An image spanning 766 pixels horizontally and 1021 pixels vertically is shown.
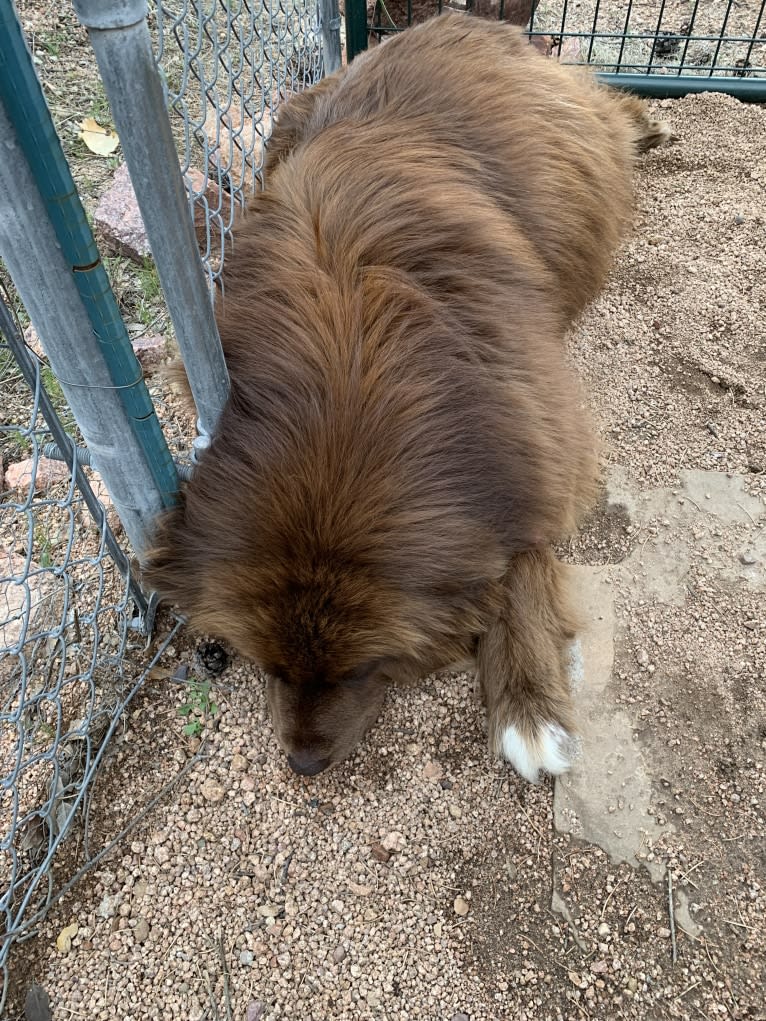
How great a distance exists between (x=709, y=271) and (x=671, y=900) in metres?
3.32

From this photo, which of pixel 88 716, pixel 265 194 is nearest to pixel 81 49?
pixel 265 194

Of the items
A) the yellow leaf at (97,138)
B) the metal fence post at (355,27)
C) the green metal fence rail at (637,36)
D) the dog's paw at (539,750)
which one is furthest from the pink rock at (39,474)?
the green metal fence rail at (637,36)

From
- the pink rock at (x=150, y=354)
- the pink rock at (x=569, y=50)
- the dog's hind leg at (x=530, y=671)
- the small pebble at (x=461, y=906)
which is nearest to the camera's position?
the small pebble at (x=461, y=906)

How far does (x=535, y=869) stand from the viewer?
2381 millimetres

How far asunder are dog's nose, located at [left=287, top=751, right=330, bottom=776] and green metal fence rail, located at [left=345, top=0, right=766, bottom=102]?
4.71 meters

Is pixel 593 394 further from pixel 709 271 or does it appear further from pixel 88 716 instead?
pixel 88 716

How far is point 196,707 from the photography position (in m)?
2.74

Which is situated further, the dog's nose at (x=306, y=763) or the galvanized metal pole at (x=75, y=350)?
the dog's nose at (x=306, y=763)

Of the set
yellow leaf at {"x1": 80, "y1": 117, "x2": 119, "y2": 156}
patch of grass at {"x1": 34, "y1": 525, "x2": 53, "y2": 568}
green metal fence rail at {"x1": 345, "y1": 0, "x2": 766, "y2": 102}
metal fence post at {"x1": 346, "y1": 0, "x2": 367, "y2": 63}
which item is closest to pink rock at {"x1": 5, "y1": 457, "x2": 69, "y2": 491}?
patch of grass at {"x1": 34, "y1": 525, "x2": 53, "y2": 568}

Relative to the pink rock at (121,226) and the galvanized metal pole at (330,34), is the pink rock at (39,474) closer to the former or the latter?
the pink rock at (121,226)

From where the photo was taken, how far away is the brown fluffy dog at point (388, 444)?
2.14 meters

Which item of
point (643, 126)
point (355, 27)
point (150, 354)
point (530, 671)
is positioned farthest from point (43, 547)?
point (643, 126)

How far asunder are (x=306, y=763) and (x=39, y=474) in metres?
1.89

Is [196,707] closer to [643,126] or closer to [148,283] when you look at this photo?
[148,283]
